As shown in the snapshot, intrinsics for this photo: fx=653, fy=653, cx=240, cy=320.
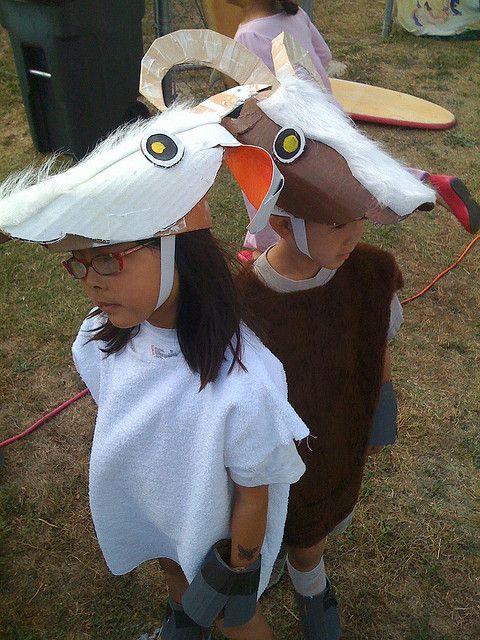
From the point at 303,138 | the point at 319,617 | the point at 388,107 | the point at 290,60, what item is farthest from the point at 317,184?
the point at 388,107

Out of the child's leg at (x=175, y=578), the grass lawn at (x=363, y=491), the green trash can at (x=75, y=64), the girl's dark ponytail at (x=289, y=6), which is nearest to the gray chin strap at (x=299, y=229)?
the child's leg at (x=175, y=578)

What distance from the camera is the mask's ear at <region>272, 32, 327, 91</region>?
1296mm

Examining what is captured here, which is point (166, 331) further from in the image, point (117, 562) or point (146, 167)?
point (117, 562)

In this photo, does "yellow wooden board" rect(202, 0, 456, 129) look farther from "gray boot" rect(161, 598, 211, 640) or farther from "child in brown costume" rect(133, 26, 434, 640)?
"gray boot" rect(161, 598, 211, 640)

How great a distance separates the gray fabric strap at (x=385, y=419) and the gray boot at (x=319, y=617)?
473 millimetres

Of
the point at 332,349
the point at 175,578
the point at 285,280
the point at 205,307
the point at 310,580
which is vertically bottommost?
the point at 310,580

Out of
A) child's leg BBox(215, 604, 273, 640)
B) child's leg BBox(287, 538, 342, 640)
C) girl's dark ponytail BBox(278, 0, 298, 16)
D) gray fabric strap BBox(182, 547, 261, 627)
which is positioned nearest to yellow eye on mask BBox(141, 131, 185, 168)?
gray fabric strap BBox(182, 547, 261, 627)

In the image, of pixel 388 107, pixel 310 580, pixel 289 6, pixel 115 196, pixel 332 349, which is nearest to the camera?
pixel 115 196

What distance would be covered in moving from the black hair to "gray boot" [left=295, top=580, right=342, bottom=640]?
3.04 feet

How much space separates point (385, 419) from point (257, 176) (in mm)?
798

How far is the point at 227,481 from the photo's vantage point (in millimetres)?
1165

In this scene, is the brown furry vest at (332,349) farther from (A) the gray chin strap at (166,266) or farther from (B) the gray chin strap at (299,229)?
(A) the gray chin strap at (166,266)

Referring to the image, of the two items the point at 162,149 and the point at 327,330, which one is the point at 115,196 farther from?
the point at 327,330

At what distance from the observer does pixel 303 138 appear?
1.14 metres
